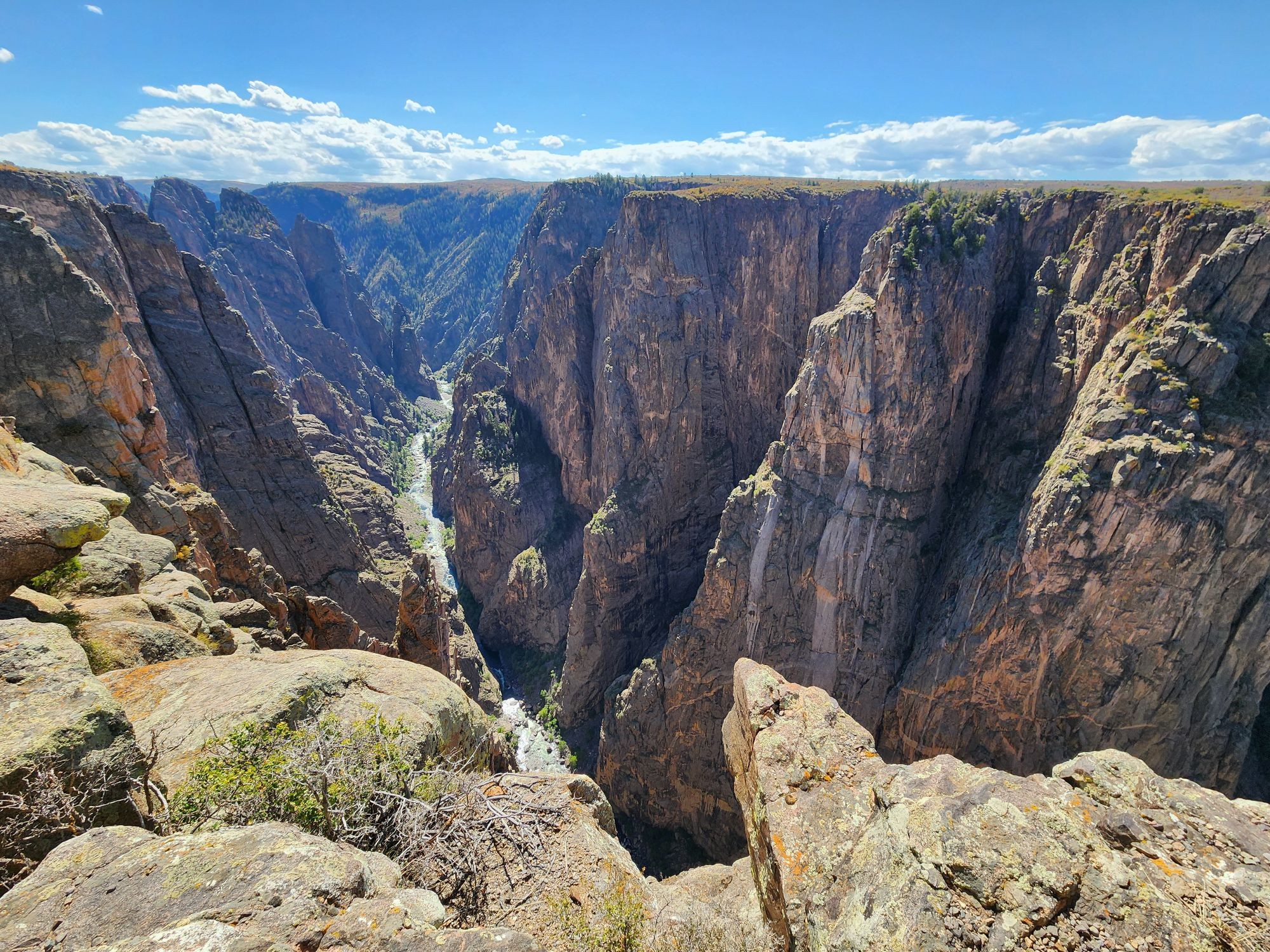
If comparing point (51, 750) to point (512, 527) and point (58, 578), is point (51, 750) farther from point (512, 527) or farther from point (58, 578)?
point (512, 527)

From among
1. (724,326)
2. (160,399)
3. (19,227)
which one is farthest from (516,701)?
(19,227)

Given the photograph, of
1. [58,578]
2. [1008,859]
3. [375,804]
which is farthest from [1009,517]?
[58,578]

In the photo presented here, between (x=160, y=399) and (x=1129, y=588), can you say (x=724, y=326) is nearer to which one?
(x=1129, y=588)

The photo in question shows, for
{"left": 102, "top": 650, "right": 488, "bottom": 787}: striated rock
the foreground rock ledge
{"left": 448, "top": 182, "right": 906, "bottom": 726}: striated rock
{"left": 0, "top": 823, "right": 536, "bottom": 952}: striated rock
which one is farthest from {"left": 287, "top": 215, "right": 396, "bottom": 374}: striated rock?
the foreground rock ledge

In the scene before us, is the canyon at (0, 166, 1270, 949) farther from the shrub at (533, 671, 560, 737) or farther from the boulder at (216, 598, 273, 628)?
the shrub at (533, 671, 560, 737)

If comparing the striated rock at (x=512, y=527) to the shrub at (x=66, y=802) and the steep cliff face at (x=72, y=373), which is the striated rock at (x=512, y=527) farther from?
the shrub at (x=66, y=802)

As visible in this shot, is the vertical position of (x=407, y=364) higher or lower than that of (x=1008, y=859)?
lower

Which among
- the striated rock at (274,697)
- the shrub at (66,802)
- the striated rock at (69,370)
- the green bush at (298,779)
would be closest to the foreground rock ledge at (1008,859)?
the green bush at (298,779)
